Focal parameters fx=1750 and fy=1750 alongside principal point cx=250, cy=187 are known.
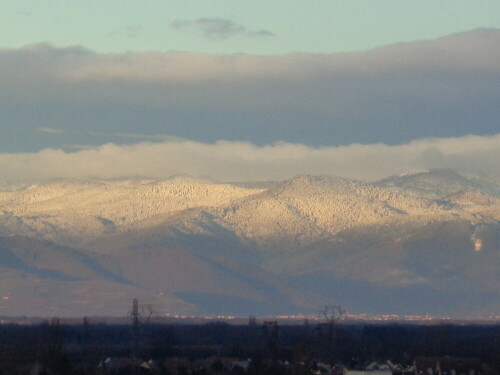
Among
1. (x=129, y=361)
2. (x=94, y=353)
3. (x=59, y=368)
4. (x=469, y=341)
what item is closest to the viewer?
(x=59, y=368)

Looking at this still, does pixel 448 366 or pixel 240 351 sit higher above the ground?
pixel 240 351

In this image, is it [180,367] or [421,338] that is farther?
[421,338]

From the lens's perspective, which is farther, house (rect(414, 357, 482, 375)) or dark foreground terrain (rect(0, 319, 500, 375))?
house (rect(414, 357, 482, 375))

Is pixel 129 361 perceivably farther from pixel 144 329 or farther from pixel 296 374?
pixel 144 329

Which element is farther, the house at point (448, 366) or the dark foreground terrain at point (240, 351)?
the house at point (448, 366)

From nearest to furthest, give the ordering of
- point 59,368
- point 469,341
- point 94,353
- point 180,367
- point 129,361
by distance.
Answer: point 59,368 < point 180,367 < point 129,361 < point 94,353 < point 469,341

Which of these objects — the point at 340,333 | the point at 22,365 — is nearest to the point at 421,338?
the point at 340,333

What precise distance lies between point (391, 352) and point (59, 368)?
50263 mm

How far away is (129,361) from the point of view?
124 m

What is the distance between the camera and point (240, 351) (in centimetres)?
14400

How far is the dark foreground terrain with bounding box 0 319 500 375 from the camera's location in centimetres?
11438

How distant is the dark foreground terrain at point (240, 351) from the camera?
114375mm

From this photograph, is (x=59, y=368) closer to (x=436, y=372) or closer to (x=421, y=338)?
(x=436, y=372)

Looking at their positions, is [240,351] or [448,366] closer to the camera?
[448,366]
